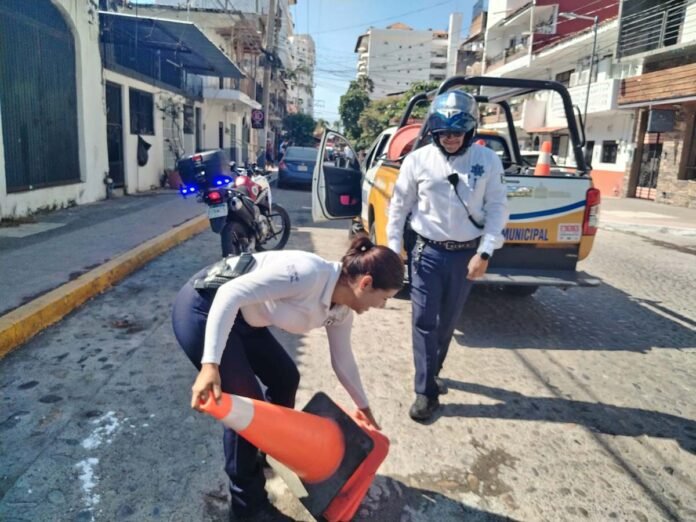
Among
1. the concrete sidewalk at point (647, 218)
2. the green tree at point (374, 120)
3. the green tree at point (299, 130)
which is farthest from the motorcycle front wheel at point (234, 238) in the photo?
the green tree at point (299, 130)

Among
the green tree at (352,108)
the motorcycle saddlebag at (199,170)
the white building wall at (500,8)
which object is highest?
the white building wall at (500,8)

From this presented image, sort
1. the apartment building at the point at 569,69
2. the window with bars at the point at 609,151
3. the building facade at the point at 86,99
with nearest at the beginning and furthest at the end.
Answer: the building facade at the point at 86,99
the apartment building at the point at 569,69
the window with bars at the point at 609,151

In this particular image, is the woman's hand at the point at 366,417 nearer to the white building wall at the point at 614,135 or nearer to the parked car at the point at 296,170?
the parked car at the point at 296,170

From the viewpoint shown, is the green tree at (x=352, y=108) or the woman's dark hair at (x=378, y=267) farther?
the green tree at (x=352, y=108)

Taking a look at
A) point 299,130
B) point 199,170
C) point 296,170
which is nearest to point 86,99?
point 199,170

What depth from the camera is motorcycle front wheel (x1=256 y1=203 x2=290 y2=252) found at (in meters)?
7.58

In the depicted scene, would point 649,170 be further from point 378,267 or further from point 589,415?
point 378,267

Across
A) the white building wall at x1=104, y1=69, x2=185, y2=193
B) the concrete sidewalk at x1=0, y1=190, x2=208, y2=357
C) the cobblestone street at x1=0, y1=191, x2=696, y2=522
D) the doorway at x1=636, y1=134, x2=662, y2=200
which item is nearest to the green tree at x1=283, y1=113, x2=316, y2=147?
the doorway at x1=636, y1=134, x2=662, y2=200

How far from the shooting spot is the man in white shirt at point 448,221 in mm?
3131

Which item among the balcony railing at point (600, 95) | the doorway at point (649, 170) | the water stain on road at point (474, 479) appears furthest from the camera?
the balcony railing at point (600, 95)

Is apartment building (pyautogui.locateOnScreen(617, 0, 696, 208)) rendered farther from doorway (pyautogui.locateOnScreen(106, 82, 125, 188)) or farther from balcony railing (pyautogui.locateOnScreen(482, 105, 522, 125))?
doorway (pyautogui.locateOnScreen(106, 82, 125, 188))

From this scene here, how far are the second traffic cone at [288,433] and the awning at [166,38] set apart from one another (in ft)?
36.8

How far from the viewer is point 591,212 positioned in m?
4.57

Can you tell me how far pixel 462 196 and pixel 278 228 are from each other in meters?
5.07
